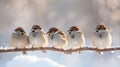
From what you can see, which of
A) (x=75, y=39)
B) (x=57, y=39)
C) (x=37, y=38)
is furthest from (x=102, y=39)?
(x=37, y=38)

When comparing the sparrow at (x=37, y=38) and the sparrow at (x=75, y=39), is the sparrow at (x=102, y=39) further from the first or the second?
the sparrow at (x=37, y=38)

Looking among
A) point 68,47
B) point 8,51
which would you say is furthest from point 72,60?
point 8,51

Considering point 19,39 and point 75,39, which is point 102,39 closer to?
point 75,39

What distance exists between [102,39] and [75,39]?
183 millimetres

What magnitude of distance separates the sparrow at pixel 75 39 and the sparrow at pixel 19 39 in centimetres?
29

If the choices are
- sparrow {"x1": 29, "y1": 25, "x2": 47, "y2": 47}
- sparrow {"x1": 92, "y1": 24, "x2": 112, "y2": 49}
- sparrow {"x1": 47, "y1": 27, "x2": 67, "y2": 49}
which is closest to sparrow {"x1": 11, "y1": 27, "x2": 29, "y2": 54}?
sparrow {"x1": 29, "y1": 25, "x2": 47, "y2": 47}

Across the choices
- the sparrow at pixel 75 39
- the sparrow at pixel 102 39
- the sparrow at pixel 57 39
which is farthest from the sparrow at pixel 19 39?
the sparrow at pixel 102 39

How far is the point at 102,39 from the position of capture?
408 cm

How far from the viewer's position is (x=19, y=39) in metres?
4.15

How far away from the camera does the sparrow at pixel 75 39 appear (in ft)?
13.4

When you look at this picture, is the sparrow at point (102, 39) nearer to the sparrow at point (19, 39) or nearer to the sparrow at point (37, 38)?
the sparrow at point (37, 38)

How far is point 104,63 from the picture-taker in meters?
4.23

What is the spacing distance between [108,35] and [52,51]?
1.29 ft

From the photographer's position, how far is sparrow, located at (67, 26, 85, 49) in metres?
4.09
